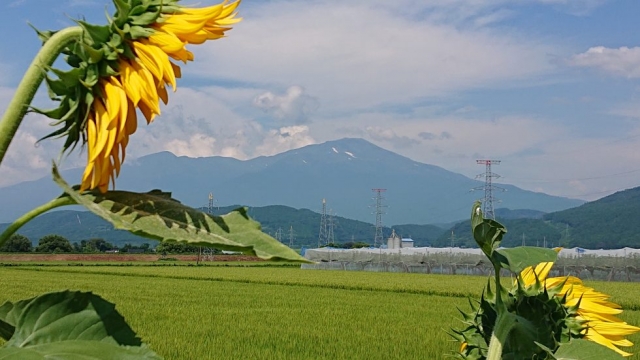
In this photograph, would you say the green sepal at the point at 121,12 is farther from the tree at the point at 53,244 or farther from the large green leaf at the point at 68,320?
the tree at the point at 53,244

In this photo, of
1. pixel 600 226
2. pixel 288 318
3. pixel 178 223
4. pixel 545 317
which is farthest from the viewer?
pixel 600 226

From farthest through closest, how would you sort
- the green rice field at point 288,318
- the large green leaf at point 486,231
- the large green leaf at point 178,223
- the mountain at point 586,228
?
1. the mountain at point 586,228
2. the green rice field at point 288,318
3. the large green leaf at point 486,231
4. the large green leaf at point 178,223

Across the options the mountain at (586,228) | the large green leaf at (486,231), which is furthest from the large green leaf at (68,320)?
the mountain at (586,228)

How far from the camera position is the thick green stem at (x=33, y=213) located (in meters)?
0.55

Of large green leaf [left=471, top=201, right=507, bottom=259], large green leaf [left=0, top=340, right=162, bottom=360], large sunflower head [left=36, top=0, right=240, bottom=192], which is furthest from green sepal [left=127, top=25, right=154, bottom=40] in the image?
large green leaf [left=471, top=201, right=507, bottom=259]

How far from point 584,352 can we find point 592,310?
23cm

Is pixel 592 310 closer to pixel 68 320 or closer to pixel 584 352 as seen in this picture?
pixel 584 352

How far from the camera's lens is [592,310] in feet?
3.35

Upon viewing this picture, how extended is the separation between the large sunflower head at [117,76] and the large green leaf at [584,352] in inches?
20.1

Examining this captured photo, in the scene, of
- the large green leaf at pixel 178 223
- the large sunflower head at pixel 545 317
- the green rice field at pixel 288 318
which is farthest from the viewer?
the green rice field at pixel 288 318

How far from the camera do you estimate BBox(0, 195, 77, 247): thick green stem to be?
545 mm

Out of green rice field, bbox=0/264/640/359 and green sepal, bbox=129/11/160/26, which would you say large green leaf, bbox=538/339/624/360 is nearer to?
green sepal, bbox=129/11/160/26

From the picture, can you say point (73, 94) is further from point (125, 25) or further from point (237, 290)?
point (237, 290)

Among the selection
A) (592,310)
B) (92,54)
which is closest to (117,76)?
(92,54)
